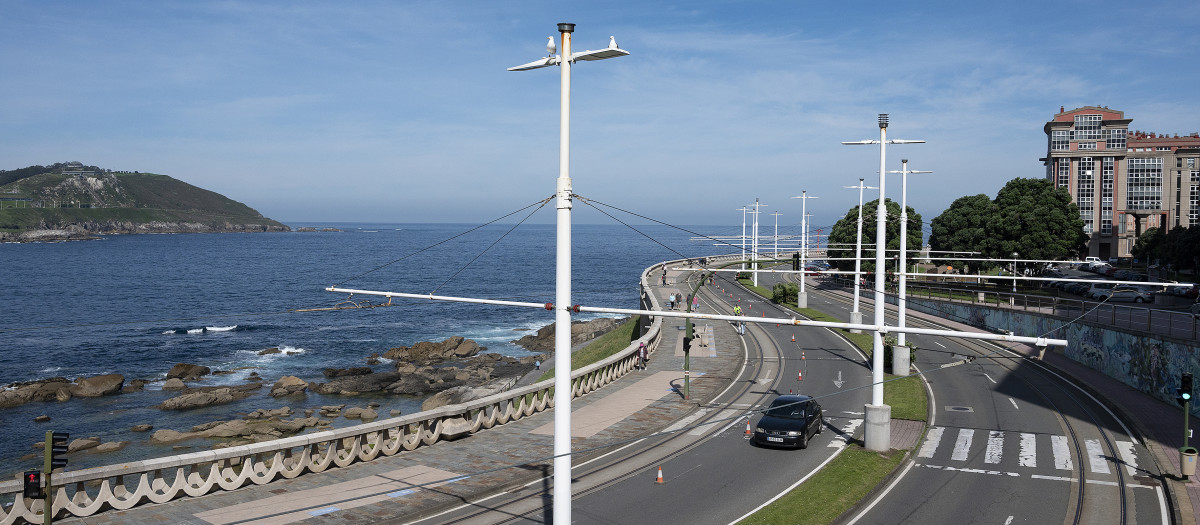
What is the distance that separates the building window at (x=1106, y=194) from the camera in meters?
114

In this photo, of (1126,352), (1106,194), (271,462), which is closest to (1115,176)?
(1106,194)

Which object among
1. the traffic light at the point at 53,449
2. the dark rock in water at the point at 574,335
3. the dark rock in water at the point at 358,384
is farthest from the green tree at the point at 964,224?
the traffic light at the point at 53,449

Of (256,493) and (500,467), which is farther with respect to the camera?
(500,467)

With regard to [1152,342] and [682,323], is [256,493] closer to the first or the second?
[1152,342]

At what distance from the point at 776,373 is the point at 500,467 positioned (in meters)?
21.8

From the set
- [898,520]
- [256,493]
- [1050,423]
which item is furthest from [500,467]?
[1050,423]

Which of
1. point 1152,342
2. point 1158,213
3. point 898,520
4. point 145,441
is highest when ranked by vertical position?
point 1158,213

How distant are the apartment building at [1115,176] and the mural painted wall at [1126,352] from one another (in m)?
73.1

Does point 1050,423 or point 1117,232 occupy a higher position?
point 1117,232

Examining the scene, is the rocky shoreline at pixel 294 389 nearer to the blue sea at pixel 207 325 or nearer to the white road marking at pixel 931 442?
the blue sea at pixel 207 325

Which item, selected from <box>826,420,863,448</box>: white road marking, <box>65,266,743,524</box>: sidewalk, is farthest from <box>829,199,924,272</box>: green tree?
<box>65,266,743,524</box>: sidewalk

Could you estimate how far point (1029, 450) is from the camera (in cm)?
2566

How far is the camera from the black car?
84.2ft

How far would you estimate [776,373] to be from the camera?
40.8 m
